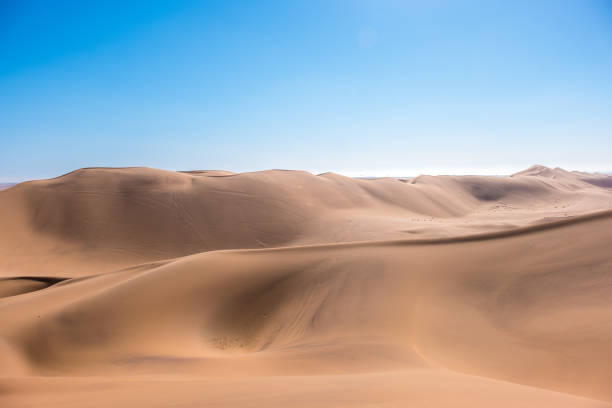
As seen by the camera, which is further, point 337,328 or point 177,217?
point 177,217

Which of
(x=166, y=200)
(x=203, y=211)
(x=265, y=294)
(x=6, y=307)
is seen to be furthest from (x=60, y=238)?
(x=265, y=294)

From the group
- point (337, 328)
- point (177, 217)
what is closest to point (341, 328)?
point (337, 328)

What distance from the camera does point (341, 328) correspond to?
551cm

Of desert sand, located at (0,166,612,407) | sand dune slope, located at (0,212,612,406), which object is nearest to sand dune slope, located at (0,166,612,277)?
desert sand, located at (0,166,612,407)

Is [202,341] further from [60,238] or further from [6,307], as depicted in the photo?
[60,238]

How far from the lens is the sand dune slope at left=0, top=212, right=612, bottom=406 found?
10.2 ft

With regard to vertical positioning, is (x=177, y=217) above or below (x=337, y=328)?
A: above

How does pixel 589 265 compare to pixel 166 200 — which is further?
pixel 166 200

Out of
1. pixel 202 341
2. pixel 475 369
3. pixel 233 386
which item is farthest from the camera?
pixel 202 341

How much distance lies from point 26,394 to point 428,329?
526cm

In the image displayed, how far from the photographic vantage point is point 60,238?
54.7 ft

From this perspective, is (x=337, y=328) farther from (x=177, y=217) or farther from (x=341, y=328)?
(x=177, y=217)

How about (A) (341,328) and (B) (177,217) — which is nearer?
(A) (341,328)

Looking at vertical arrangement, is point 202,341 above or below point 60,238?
below
